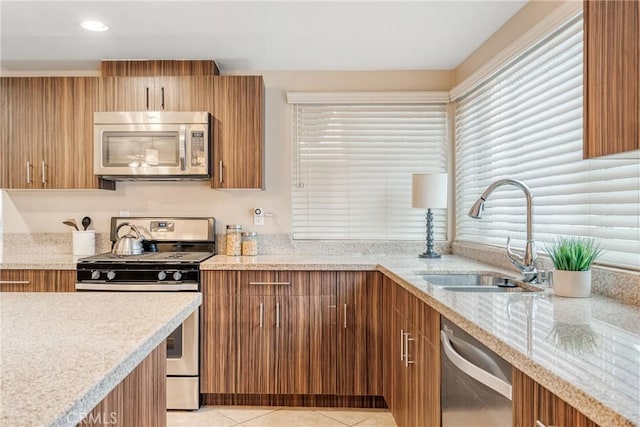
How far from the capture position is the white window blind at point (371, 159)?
328 cm

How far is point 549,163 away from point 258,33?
1.82 m

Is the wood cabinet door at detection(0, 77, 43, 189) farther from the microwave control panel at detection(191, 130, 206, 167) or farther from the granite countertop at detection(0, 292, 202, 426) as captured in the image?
the granite countertop at detection(0, 292, 202, 426)

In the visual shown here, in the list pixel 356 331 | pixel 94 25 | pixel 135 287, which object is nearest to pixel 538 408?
pixel 356 331

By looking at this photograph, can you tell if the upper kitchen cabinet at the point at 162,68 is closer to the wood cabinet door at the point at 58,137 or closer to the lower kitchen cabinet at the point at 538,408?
the wood cabinet door at the point at 58,137

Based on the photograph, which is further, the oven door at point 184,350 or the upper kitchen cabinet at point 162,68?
the upper kitchen cabinet at point 162,68

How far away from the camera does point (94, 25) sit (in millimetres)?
2484

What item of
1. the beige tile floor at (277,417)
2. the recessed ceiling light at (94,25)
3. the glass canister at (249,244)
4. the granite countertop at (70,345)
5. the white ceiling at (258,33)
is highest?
the white ceiling at (258,33)

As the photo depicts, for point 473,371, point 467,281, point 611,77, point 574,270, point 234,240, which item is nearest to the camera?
point 611,77

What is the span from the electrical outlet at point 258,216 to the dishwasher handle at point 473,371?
1.96 m

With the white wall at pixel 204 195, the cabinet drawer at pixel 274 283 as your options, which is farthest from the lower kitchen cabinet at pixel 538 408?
the white wall at pixel 204 195

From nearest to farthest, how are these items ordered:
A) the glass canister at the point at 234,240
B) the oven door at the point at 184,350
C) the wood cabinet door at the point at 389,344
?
the wood cabinet door at the point at 389,344 → the oven door at the point at 184,350 → the glass canister at the point at 234,240

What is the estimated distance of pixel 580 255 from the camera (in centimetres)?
156

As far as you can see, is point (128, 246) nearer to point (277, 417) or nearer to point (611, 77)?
point (277, 417)

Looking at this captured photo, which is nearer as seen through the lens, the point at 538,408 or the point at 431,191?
the point at 538,408
